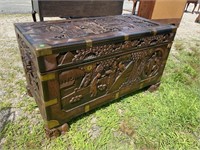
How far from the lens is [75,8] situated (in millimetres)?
2793

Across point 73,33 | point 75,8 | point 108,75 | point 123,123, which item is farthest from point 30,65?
point 75,8

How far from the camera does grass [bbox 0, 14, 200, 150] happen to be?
46.3 inches

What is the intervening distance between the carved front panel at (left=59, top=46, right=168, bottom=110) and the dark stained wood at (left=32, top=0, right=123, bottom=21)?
5.90 feet

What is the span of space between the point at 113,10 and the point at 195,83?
1939mm

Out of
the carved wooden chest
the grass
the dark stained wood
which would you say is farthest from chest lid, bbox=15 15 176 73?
the dark stained wood

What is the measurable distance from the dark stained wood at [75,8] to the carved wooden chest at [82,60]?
1.34 metres

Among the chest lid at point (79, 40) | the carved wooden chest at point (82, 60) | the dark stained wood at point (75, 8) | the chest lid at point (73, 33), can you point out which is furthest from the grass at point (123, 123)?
the dark stained wood at point (75, 8)

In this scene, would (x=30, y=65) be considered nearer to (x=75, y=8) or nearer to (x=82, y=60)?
(x=82, y=60)

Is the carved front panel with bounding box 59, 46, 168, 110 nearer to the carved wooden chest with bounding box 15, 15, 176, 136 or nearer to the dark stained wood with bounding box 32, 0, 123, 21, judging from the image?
the carved wooden chest with bounding box 15, 15, 176, 136

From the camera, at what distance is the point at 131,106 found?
1524 mm

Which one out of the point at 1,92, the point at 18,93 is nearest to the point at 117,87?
the point at 18,93

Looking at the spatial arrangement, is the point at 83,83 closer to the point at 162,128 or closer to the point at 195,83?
the point at 162,128

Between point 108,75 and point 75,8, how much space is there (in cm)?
197

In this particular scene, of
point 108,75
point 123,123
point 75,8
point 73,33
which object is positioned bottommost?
point 123,123
